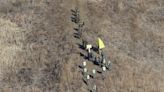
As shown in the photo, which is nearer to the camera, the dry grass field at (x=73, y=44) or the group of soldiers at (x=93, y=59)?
the dry grass field at (x=73, y=44)

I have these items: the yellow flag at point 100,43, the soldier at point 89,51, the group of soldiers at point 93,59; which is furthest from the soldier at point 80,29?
the yellow flag at point 100,43

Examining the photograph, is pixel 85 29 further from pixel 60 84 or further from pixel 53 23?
pixel 60 84

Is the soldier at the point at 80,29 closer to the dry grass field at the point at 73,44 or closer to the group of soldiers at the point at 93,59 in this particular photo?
the group of soldiers at the point at 93,59

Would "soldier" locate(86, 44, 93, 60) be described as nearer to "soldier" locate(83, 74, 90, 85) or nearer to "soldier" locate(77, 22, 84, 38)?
"soldier" locate(77, 22, 84, 38)

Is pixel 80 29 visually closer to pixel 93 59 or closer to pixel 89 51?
pixel 89 51

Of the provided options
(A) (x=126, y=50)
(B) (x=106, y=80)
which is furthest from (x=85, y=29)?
(B) (x=106, y=80)

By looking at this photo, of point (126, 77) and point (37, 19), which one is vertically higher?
point (37, 19)

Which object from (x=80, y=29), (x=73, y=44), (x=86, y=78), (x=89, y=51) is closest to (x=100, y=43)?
(x=89, y=51)

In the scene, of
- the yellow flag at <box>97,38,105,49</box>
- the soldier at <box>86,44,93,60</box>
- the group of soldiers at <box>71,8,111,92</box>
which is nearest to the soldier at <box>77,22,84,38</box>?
the group of soldiers at <box>71,8,111,92</box>
